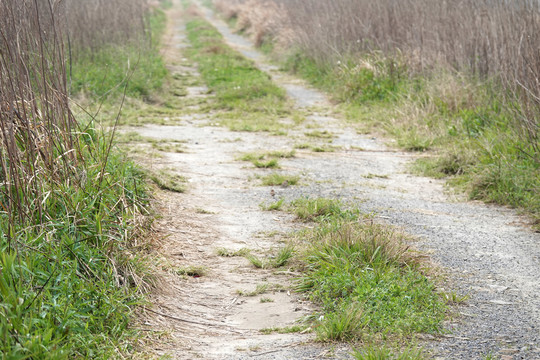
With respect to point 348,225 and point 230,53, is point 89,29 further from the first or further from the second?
point 348,225

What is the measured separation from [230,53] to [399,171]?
10.7 m

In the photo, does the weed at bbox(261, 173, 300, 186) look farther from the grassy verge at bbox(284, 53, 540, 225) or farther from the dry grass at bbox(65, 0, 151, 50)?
the dry grass at bbox(65, 0, 151, 50)

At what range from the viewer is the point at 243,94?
37.3ft

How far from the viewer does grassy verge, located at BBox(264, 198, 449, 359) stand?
3395mm

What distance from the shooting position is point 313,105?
37.2 ft

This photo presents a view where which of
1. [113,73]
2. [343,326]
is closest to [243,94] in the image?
[113,73]

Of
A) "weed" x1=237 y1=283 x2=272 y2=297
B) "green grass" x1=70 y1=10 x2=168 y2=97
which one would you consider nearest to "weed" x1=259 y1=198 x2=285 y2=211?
"weed" x1=237 y1=283 x2=272 y2=297

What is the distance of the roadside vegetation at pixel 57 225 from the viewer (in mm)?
2918

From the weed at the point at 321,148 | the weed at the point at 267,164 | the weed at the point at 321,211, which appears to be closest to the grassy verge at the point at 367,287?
the weed at the point at 321,211

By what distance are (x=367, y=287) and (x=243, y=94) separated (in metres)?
7.94

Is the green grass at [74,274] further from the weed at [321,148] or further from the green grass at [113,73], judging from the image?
the green grass at [113,73]

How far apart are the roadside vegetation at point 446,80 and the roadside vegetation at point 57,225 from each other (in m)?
3.54

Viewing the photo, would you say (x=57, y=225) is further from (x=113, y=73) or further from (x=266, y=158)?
(x=113, y=73)

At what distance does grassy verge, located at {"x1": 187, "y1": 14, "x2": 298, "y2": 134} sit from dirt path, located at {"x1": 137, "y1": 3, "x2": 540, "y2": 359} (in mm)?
1150
